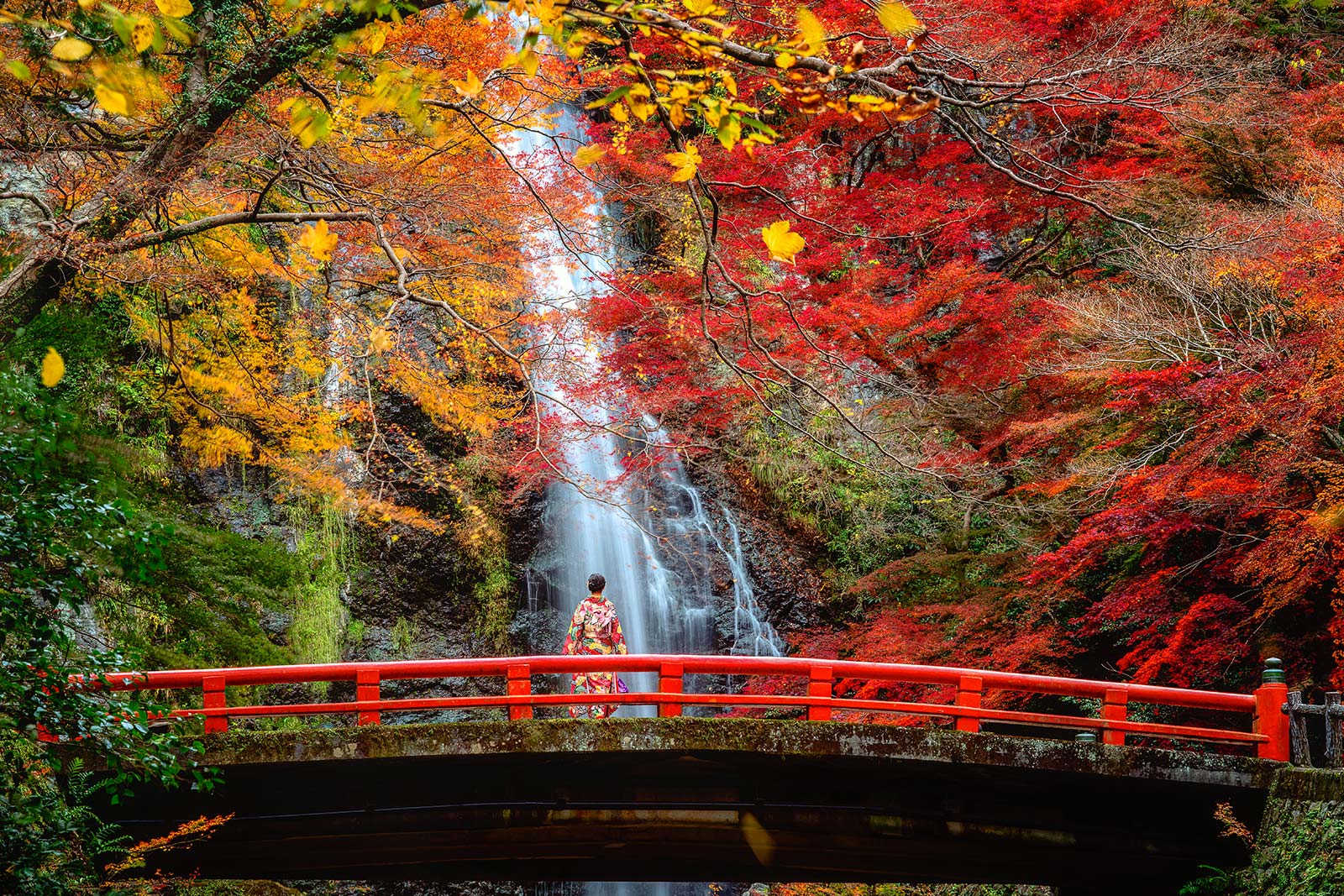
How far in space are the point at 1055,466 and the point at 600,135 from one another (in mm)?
8282

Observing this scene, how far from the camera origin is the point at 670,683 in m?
6.88

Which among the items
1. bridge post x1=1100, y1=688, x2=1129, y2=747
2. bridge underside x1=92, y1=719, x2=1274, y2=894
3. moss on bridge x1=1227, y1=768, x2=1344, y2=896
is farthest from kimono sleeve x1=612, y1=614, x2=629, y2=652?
moss on bridge x1=1227, y1=768, x2=1344, y2=896

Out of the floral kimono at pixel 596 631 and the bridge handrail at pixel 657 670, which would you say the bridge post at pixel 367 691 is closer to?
the bridge handrail at pixel 657 670

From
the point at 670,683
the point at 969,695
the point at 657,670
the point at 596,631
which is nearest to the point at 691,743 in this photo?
the point at 670,683

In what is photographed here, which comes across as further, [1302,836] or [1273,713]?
[1273,713]

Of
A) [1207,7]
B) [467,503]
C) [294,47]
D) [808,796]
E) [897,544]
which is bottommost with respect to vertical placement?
[808,796]

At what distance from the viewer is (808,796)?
7.33 meters

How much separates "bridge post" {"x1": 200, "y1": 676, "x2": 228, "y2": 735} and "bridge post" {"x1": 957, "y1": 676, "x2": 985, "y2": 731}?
514 centimetres

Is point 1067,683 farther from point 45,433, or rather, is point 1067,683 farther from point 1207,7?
point 1207,7

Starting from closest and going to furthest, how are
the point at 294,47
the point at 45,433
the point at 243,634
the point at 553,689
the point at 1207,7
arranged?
the point at 45,433, the point at 294,47, the point at 243,634, the point at 1207,7, the point at 553,689

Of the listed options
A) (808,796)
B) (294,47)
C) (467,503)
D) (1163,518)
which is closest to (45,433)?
(294,47)

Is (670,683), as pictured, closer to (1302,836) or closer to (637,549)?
(1302,836)

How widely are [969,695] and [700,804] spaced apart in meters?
2.13

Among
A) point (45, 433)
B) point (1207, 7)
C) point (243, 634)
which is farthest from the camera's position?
point (1207, 7)
